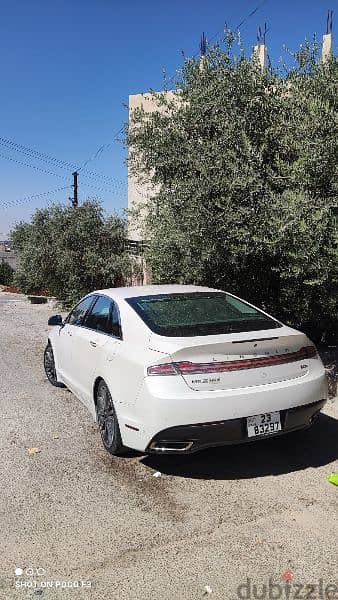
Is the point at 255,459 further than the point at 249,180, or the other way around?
the point at 249,180

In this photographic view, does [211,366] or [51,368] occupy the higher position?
[211,366]

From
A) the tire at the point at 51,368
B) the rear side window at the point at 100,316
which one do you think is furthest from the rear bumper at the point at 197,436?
the tire at the point at 51,368

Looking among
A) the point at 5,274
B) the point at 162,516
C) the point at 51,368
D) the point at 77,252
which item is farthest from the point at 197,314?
the point at 5,274

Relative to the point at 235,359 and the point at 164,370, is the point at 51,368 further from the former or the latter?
the point at 235,359

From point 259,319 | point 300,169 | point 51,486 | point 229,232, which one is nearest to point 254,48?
point 300,169

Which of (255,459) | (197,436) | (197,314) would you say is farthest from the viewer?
(197,314)

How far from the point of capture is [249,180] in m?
6.28

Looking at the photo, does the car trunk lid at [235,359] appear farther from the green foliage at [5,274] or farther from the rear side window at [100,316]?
the green foliage at [5,274]

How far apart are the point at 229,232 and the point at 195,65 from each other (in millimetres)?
2867

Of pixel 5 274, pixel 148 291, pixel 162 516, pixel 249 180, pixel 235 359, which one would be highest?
pixel 249 180

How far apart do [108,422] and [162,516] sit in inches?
48.4

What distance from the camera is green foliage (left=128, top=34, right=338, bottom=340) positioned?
6.07 m

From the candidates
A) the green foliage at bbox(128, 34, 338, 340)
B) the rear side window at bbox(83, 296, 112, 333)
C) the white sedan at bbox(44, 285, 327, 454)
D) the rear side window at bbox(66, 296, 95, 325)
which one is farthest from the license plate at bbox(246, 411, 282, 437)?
the rear side window at bbox(66, 296, 95, 325)

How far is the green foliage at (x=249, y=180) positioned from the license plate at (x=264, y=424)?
7.42 ft
